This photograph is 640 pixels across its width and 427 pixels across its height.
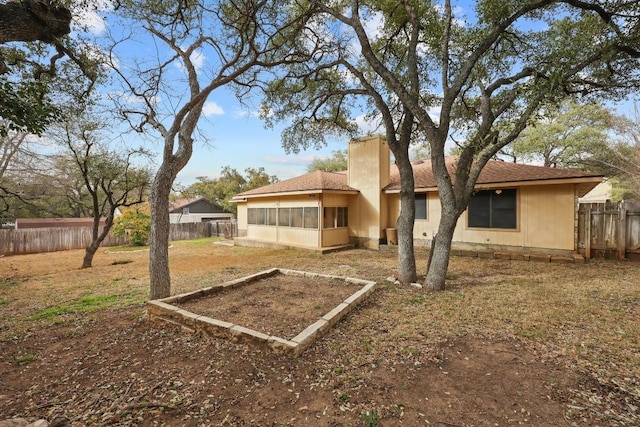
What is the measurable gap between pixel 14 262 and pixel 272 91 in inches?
545

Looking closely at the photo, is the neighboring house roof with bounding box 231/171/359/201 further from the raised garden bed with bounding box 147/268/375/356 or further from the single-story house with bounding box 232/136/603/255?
the raised garden bed with bounding box 147/268/375/356

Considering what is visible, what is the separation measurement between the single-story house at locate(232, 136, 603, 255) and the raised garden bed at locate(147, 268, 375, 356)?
6003 millimetres

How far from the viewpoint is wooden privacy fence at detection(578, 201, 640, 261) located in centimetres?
820

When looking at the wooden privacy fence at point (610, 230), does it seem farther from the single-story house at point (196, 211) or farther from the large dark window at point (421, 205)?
the single-story house at point (196, 211)

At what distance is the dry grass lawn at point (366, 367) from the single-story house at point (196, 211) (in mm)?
26579

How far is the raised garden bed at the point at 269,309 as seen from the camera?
3423 millimetres

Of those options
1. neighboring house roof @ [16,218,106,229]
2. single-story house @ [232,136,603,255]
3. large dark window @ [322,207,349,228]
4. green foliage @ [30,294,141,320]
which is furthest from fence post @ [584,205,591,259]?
neighboring house roof @ [16,218,106,229]

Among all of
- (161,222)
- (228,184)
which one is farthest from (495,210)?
(228,184)

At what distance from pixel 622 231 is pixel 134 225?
22.7m

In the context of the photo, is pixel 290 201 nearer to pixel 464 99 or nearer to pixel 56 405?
pixel 464 99

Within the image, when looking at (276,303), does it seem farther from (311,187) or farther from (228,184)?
(228,184)

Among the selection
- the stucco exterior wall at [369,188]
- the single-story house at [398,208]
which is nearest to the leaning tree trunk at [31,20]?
the single-story house at [398,208]

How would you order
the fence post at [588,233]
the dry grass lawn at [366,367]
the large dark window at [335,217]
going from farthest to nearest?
the large dark window at [335,217] < the fence post at [588,233] < the dry grass lawn at [366,367]

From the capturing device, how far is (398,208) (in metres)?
12.3
